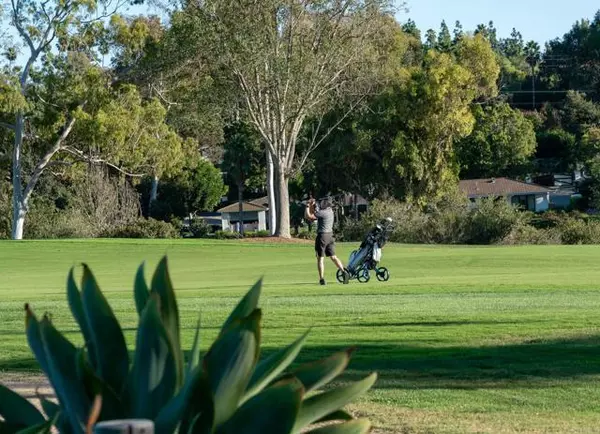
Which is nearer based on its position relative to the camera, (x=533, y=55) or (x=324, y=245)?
(x=324, y=245)

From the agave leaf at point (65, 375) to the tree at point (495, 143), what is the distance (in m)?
79.7

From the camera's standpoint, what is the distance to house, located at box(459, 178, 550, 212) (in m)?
82.4

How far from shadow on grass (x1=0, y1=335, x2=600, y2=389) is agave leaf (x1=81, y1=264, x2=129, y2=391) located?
5378 mm

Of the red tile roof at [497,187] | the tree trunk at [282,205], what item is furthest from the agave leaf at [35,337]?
the red tile roof at [497,187]

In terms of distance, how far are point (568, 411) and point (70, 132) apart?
2087 inches

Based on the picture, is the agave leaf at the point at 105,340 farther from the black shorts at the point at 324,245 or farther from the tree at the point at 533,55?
the tree at the point at 533,55

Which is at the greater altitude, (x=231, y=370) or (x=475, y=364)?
(x=231, y=370)

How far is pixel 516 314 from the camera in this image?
15.3m

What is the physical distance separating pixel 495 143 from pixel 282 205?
35270mm

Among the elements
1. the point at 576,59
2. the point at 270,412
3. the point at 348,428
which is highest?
the point at 576,59

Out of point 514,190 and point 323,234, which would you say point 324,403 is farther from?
point 514,190

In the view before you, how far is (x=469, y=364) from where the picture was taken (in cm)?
1033

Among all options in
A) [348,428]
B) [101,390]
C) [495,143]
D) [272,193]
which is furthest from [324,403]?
[495,143]

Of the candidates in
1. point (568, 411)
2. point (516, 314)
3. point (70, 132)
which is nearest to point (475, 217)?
point (70, 132)
